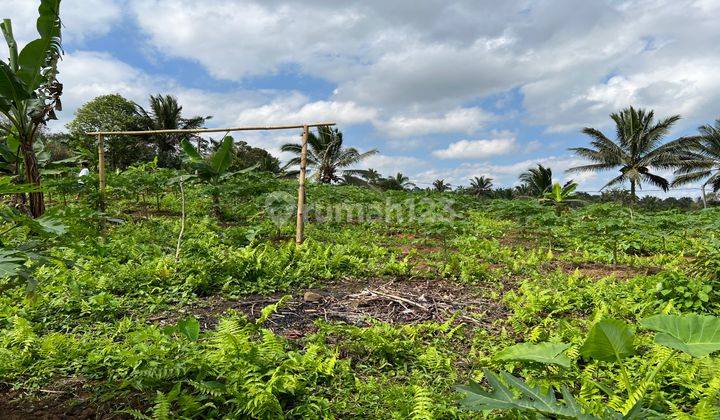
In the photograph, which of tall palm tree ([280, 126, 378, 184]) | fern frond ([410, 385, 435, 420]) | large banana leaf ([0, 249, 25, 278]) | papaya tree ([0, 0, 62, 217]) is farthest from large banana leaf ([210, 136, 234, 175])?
tall palm tree ([280, 126, 378, 184])

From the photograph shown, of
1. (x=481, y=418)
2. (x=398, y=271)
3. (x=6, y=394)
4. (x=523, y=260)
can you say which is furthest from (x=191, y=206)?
(x=481, y=418)

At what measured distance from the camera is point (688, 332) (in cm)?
254

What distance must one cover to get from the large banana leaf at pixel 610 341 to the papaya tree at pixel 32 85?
15.6 ft

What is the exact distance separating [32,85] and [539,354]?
15.1 ft

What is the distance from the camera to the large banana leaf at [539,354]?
8.71 feet

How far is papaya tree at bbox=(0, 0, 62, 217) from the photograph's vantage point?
3779 mm

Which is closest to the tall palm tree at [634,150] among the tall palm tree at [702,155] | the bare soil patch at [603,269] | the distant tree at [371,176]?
the tall palm tree at [702,155]

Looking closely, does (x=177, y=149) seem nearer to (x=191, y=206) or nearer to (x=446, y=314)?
(x=191, y=206)

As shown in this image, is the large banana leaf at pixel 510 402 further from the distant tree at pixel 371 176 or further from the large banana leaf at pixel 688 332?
the distant tree at pixel 371 176

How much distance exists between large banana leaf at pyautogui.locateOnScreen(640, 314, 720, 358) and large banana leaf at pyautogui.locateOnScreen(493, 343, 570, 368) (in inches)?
19.5

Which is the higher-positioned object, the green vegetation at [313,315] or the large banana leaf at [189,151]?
the large banana leaf at [189,151]

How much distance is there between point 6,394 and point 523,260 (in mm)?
6936

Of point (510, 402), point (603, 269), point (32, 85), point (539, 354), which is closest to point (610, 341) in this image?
point (539, 354)

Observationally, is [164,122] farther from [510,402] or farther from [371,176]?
[510,402]
